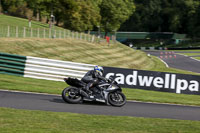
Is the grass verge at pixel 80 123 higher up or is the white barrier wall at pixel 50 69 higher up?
the white barrier wall at pixel 50 69

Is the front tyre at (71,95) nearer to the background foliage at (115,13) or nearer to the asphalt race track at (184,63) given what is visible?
the asphalt race track at (184,63)

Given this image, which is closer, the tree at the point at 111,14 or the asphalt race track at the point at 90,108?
the asphalt race track at the point at 90,108

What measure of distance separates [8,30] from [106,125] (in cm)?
2369

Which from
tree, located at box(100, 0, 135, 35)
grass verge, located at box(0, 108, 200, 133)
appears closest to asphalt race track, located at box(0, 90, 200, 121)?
grass verge, located at box(0, 108, 200, 133)

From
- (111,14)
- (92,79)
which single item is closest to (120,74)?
(92,79)

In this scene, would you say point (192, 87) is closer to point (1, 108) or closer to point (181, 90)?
point (181, 90)

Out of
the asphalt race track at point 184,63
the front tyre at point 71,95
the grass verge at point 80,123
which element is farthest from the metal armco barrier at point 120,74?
the asphalt race track at point 184,63

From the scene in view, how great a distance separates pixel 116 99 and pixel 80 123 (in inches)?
152

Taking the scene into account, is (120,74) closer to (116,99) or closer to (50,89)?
(50,89)

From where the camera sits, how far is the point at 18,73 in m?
20.2

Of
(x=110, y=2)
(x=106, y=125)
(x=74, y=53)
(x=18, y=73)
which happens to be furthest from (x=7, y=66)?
(x=110, y=2)

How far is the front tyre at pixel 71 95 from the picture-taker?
13141 millimetres

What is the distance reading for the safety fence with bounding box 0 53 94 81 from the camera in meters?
20.2

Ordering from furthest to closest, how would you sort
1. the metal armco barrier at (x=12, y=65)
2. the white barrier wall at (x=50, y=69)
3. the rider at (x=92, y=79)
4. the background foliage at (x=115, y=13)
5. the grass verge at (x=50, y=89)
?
the background foliage at (x=115, y=13)
the white barrier wall at (x=50, y=69)
the metal armco barrier at (x=12, y=65)
the grass verge at (x=50, y=89)
the rider at (x=92, y=79)
